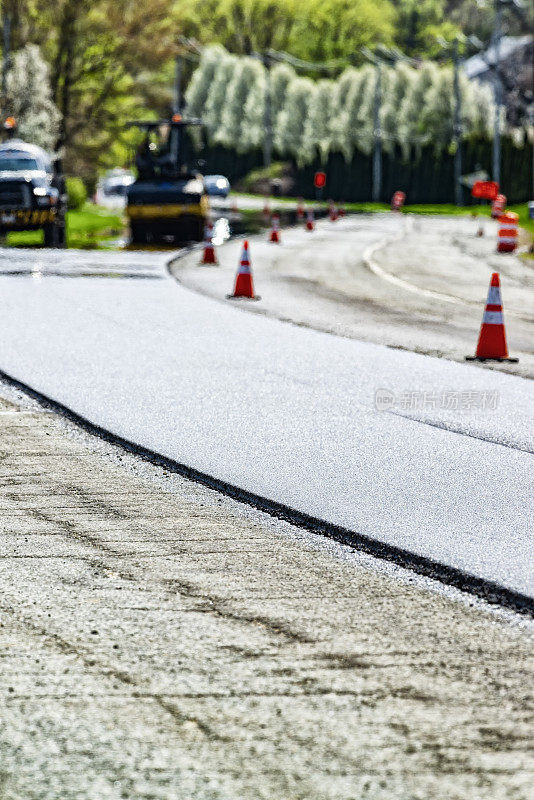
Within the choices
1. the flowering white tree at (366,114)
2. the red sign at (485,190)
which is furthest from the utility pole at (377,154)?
the red sign at (485,190)

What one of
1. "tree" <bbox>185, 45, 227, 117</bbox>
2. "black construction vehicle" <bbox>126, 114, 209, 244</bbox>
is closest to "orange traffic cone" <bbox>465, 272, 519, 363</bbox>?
"black construction vehicle" <bbox>126, 114, 209, 244</bbox>

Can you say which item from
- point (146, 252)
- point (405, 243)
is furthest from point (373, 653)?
point (405, 243)

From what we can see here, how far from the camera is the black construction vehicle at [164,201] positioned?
108 feet

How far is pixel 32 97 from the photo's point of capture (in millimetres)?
63281

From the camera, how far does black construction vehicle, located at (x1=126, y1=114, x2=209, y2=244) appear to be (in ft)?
108

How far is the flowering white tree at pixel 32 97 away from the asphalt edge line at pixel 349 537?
5380 centimetres

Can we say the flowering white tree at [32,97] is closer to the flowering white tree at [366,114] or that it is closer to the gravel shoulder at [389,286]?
the gravel shoulder at [389,286]

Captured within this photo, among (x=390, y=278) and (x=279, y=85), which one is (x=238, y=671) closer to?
(x=390, y=278)

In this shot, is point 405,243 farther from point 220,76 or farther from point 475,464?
point 220,76

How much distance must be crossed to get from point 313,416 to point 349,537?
139 inches

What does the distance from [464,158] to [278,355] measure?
Answer: 68091 millimetres

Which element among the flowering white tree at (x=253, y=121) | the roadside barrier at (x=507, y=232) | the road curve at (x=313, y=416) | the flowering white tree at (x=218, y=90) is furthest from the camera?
the flowering white tree at (x=218, y=90)

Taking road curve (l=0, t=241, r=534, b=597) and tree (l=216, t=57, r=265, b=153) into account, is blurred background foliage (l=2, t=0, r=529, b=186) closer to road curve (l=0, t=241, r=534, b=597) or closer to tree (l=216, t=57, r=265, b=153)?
tree (l=216, t=57, r=265, b=153)

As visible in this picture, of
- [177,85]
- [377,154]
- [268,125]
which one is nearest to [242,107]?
[268,125]
